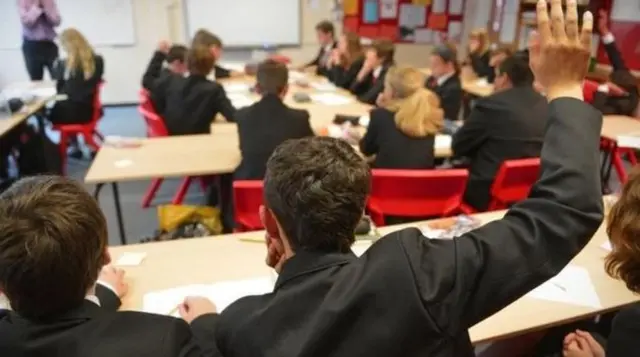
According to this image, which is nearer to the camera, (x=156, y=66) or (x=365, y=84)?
(x=365, y=84)

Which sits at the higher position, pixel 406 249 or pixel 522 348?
pixel 406 249

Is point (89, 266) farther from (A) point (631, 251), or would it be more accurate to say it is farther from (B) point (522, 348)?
(B) point (522, 348)

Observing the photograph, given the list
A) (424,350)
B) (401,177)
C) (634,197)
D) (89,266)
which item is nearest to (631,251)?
(634,197)

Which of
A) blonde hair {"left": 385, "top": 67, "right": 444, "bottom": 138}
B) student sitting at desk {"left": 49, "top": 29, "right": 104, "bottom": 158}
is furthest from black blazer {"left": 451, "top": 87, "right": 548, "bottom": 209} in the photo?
student sitting at desk {"left": 49, "top": 29, "right": 104, "bottom": 158}

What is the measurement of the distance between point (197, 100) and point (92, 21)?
4170 mm

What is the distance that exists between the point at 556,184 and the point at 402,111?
6.94ft

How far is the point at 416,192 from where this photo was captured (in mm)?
2631

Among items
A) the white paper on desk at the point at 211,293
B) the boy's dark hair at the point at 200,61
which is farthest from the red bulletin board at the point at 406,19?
the white paper on desk at the point at 211,293

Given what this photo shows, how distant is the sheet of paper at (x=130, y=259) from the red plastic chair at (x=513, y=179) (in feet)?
5.67

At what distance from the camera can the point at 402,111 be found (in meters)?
3.02

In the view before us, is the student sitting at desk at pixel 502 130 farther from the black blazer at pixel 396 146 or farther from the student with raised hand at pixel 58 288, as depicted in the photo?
the student with raised hand at pixel 58 288

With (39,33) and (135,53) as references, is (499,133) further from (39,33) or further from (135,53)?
(135,53)

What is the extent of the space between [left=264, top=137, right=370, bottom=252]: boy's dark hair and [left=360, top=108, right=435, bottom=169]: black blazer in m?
2.02

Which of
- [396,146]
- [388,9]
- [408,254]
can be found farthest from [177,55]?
[388,9]
